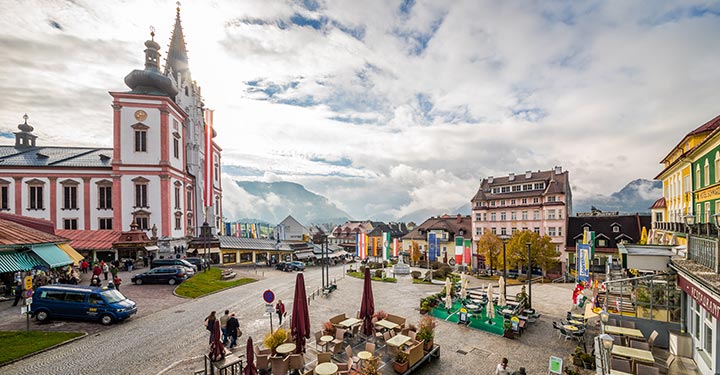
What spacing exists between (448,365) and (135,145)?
4731 cm

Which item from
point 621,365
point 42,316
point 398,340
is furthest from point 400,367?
point 42,316

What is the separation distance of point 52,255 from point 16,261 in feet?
9.92

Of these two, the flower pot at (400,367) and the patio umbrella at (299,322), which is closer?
the flower pot at (400,367)

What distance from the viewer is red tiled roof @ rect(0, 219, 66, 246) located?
21.7 m

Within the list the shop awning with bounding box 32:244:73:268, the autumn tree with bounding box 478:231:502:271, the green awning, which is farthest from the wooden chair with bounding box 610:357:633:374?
the autumn tree with bounding box 478:231:502:271

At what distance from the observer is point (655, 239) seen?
109 feet

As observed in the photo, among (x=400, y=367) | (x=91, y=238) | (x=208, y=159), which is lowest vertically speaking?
(x=400, y=367)

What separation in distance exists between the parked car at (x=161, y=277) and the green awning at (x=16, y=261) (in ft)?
21.6

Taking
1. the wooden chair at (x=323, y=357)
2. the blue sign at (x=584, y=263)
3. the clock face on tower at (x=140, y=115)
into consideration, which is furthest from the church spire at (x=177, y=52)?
the blue sign at (x=584, y=263)

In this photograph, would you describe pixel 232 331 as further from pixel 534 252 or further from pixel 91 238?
pixel 534 252

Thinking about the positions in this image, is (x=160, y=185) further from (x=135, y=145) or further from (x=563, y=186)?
(x=563, y=186)

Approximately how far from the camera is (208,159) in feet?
200

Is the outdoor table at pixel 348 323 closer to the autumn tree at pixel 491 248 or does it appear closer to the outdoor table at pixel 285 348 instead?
the outdoor table at pixel 285 348

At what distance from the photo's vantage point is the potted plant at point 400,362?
12.8 meters
